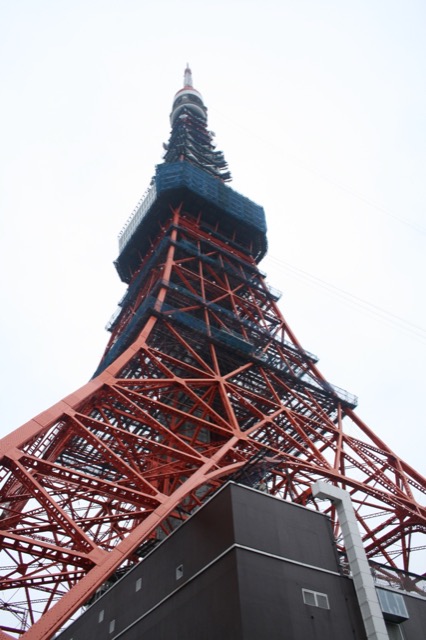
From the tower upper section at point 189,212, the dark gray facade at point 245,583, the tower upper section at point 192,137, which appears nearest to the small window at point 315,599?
the dark gray facade at point 245,583

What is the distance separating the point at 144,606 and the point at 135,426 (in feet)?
31.1

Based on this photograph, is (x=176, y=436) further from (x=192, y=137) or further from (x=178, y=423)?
(x=192, y=137)

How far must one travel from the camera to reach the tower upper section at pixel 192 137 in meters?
49.1

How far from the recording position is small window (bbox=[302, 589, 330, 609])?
604 inches

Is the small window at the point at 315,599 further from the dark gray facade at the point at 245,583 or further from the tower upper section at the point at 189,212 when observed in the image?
Answer: the tower upper section at the point at 189,212

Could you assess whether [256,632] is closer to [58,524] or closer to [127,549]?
[127,549]

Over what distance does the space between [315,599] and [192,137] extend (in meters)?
44.9

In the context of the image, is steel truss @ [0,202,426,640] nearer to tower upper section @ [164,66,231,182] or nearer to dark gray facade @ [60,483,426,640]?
dark gray facade @ [60,483,426,640]

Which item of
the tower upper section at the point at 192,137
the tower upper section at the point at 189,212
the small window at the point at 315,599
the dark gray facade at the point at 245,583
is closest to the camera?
the dark gray facade at the point at 245,583

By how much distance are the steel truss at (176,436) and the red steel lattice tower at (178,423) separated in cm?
7

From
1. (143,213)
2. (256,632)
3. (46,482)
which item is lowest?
(256,632)

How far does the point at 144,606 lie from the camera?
17.7m

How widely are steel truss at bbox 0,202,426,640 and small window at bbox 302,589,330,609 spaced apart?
4.31m

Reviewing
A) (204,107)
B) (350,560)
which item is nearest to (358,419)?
(350,560)
